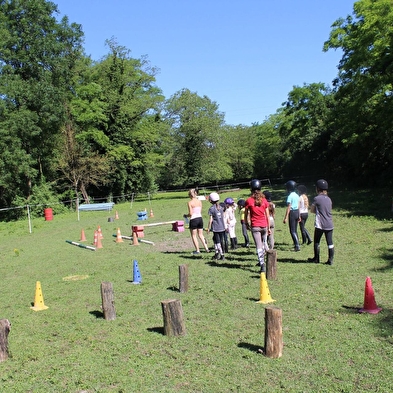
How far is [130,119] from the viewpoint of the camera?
46.5 metres

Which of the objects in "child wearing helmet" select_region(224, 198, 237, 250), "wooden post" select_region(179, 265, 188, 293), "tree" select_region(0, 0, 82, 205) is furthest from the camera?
"tree" select_region(0, 0, 82, 205)

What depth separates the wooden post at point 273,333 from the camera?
5195 mm

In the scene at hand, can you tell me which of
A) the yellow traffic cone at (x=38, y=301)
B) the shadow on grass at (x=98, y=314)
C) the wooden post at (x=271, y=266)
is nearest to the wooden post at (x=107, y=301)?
the shadow on grass at (x=98, y=314)

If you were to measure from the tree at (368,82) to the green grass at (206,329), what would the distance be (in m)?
13.8

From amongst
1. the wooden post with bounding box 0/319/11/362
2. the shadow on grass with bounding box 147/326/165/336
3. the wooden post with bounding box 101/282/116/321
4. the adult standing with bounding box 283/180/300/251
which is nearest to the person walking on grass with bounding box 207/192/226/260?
the adult standing with bounding box 283/180/300/251

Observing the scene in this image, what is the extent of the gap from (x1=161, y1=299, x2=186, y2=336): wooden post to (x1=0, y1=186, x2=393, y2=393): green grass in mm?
112

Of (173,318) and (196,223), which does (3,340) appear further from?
(196,223)

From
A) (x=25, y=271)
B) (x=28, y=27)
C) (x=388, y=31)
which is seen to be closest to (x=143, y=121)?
(x=28, y=27)

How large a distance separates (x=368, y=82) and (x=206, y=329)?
21.5 metres

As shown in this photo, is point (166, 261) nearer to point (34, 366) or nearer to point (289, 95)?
point (34, 366)

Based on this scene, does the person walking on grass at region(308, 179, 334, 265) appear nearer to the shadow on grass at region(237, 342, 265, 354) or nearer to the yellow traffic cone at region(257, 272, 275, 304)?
the yellow traffic cone at region(257, 272, 275, 304)

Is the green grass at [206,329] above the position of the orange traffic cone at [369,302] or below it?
below

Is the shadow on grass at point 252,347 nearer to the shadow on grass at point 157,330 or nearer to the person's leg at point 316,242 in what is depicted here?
the shadow on grass at point 157,330

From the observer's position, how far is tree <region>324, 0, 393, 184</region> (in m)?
22.7
